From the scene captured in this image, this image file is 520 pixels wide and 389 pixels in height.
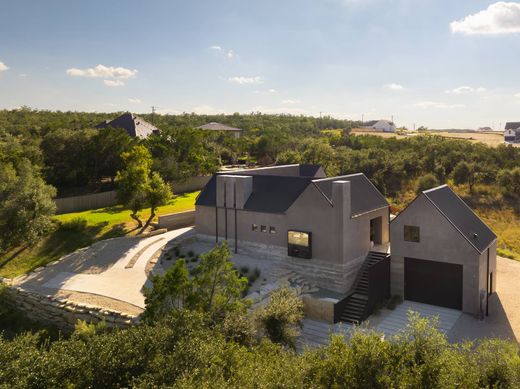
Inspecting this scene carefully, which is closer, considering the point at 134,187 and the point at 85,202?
the point at 134,187

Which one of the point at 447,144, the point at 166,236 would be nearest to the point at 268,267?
the point at 166,236

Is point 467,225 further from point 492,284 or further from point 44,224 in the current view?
point 44,224

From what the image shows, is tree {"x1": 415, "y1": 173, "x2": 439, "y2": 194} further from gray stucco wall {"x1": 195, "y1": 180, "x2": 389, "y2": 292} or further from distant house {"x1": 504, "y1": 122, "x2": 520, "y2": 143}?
distant house {"x1": 504, "y1": 122, "x2": 520, "y2": 143}

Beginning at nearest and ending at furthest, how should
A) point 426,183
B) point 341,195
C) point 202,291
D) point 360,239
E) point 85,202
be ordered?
point 202,291, point 341,195, point 360,239, point 85,202, point 426,183

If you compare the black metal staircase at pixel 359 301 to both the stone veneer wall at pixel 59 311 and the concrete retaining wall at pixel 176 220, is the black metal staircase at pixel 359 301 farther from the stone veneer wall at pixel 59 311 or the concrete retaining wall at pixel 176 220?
the concrete retaining wall at pixel 176 220

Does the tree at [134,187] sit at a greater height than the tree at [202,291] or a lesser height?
greater

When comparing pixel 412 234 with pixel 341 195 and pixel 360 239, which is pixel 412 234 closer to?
pixel 360 239

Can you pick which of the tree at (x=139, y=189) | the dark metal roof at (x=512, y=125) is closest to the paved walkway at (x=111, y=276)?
the tree at (x=139, y=189)

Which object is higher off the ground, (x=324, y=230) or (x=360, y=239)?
(x=324, y=230)

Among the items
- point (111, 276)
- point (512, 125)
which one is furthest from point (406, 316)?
point (512, 125)
